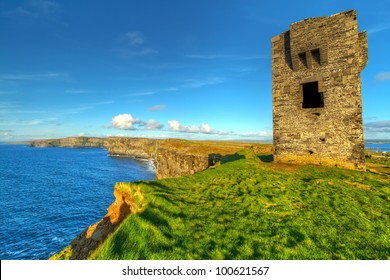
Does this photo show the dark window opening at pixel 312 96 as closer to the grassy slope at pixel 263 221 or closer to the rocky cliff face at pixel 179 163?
the grassy slope at pixel 263 221

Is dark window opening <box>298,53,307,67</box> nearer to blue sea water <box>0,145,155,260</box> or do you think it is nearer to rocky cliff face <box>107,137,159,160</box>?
blue sea water <box>0,145,155,260</box>

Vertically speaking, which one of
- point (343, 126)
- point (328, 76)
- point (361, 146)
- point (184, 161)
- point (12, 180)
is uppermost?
point (328, 76)

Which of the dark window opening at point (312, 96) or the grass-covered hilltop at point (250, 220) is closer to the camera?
the grass-covered hilltop at point (250, 220)

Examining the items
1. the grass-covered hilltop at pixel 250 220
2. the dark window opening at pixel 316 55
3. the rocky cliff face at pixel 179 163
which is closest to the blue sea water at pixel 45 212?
the rocky cliff face at pixel 179 163

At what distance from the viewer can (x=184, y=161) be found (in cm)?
6075

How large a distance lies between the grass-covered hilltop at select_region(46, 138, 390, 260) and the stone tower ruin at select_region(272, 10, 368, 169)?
277 centimetres

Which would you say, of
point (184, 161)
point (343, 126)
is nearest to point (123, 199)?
point (343, 126)

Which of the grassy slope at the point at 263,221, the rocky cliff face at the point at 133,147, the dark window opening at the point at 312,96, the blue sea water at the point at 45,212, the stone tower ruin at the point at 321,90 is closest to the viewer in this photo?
the grassy slope at the point at 263,221

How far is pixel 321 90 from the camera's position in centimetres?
1723

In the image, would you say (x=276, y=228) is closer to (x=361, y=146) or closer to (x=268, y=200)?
(x=268, y=200)

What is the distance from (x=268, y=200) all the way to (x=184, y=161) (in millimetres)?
49993

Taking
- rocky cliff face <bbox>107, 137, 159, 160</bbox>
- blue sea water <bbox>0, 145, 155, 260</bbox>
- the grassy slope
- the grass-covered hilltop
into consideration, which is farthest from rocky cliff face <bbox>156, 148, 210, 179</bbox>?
rocky cliff face <bbox>107, 137, 159, 160</bbox>

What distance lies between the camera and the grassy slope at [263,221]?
22.4 ft

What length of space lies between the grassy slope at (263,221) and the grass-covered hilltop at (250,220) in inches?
1.3
